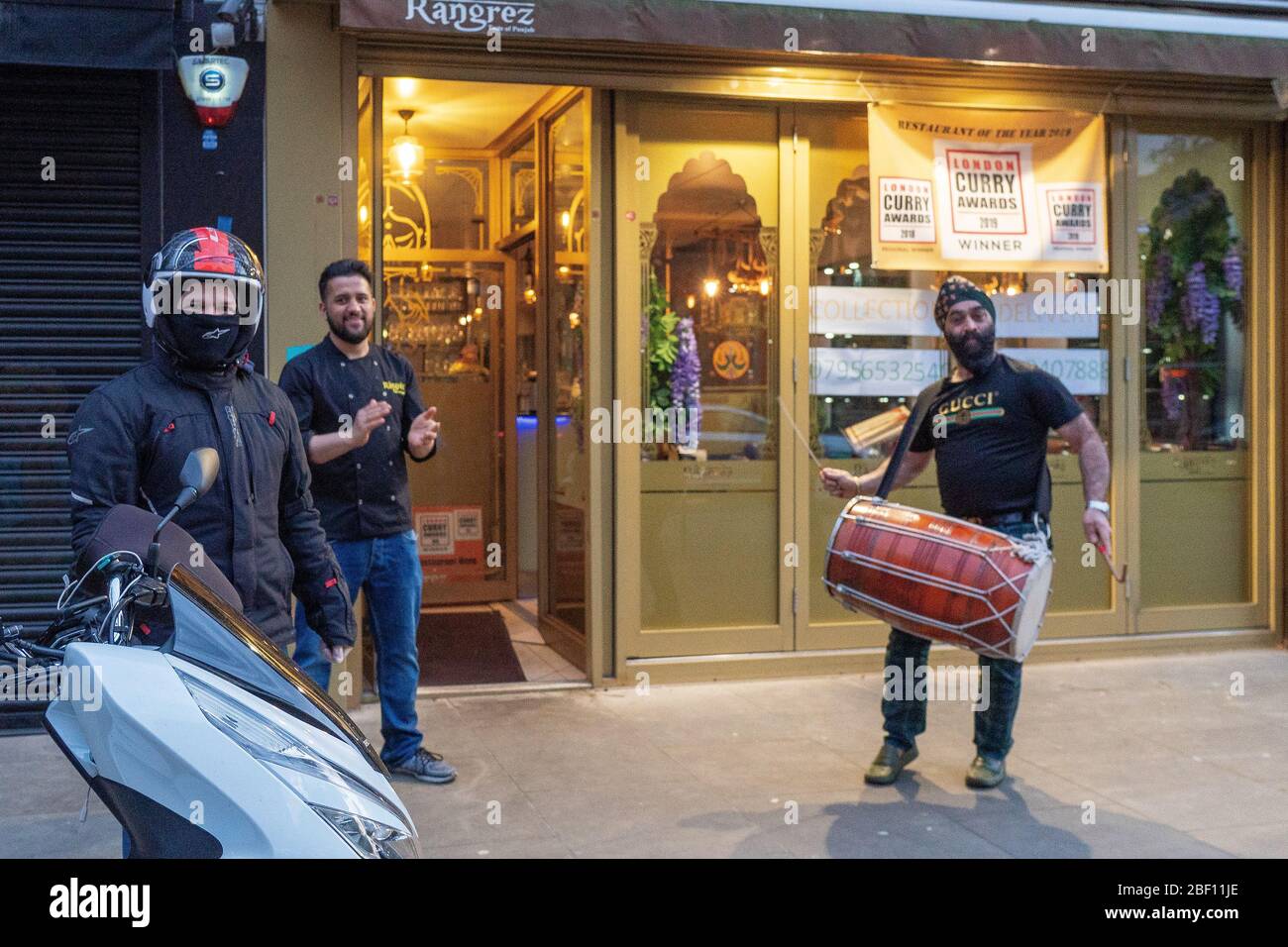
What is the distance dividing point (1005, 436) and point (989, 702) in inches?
42.3

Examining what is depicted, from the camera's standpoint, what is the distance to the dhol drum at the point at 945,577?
16.4ft

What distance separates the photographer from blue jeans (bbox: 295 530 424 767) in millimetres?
5680

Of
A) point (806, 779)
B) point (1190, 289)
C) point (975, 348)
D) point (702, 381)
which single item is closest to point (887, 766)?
point (806, 779)

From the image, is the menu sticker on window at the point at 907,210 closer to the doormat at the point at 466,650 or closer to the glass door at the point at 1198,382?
the glass door at the point at 1198,382

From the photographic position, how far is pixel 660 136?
754 centimetres

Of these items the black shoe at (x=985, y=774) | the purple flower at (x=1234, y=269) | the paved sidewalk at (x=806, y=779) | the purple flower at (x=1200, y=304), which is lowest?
the paved sidewalk at (x=806, y=779)

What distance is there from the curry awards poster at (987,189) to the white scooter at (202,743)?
5.62 metres

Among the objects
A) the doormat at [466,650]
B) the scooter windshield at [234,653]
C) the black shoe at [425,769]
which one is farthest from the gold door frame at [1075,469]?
the scooter windshield at [234,653]

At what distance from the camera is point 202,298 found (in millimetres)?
3477

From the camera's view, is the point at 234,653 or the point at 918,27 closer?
the point at 234,653

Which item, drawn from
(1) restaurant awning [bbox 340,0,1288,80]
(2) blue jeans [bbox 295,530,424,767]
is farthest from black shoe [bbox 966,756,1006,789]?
(1) restaurant awning [bbox 340,0,1288,80]

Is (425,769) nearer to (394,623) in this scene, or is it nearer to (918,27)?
(394,623)

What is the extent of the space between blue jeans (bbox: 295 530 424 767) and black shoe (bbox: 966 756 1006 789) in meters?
2.27
